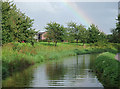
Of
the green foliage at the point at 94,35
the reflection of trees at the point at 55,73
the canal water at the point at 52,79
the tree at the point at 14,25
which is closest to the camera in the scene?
the canal water at the point at 52,79

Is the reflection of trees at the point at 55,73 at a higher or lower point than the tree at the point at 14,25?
lower

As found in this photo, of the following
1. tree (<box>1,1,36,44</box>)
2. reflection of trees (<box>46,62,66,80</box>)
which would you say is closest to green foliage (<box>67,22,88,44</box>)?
tree (<box>1,1,36,44</box>)

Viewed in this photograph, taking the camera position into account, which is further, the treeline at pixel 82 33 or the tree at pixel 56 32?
the treeline at pixel 82 33

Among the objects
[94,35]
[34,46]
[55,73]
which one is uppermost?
[94,35]

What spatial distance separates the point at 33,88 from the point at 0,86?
207 centimetres

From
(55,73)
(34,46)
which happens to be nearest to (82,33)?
(34,46)

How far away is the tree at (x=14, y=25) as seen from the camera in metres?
27.5

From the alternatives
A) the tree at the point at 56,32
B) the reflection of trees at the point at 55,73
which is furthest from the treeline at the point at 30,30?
the reflection of trees at the point at 55,73

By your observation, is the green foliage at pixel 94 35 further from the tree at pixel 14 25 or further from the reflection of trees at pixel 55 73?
the reflection of trees at pixel 55 73

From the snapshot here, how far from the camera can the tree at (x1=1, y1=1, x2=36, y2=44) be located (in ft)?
90.1

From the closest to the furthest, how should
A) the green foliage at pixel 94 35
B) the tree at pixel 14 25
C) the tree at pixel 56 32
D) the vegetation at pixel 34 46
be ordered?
the vegetation at pixel 34 46 → the tree at pixel 14 25 → the tree at pixel 56 32 → the green foliage at pixel 94 35

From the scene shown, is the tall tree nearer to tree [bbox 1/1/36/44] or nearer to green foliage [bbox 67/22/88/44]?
green foliage [bbox 67/22/88/44]

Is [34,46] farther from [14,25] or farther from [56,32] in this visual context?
[56,32]

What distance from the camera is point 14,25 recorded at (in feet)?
97.2
